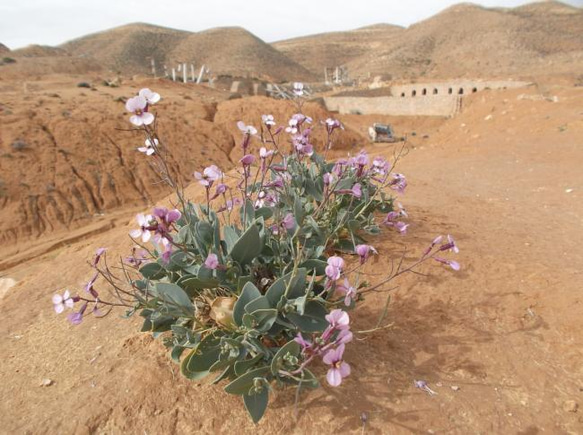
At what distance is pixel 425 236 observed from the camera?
3.41m

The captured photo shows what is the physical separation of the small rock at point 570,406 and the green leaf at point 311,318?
45.7 inches

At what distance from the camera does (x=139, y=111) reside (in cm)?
152

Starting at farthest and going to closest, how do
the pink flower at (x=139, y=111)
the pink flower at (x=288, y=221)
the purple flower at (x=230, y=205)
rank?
the purple flower at (x=230, y=205)
the pink flower at (x=288, y=221)
the pink flower at (x=139, y=111)

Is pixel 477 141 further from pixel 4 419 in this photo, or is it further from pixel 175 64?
pixel 175 64

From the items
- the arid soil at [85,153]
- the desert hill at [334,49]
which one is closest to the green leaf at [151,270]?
the arid soil at [85,153]

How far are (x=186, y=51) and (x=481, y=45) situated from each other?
139 ft

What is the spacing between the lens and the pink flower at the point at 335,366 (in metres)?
1.29

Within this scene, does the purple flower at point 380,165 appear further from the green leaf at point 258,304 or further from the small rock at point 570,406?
the small rock at point 570,406

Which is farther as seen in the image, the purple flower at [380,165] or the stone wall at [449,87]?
the stone wall at [449,87]

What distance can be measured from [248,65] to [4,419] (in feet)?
200

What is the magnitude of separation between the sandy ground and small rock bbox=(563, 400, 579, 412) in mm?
12

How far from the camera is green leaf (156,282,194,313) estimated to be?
1.71m

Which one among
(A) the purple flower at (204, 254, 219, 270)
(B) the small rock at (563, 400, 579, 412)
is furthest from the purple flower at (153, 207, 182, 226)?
(B) the small rock at (563, 400, 579, 412)

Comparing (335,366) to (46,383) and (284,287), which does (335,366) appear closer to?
(284,287)
